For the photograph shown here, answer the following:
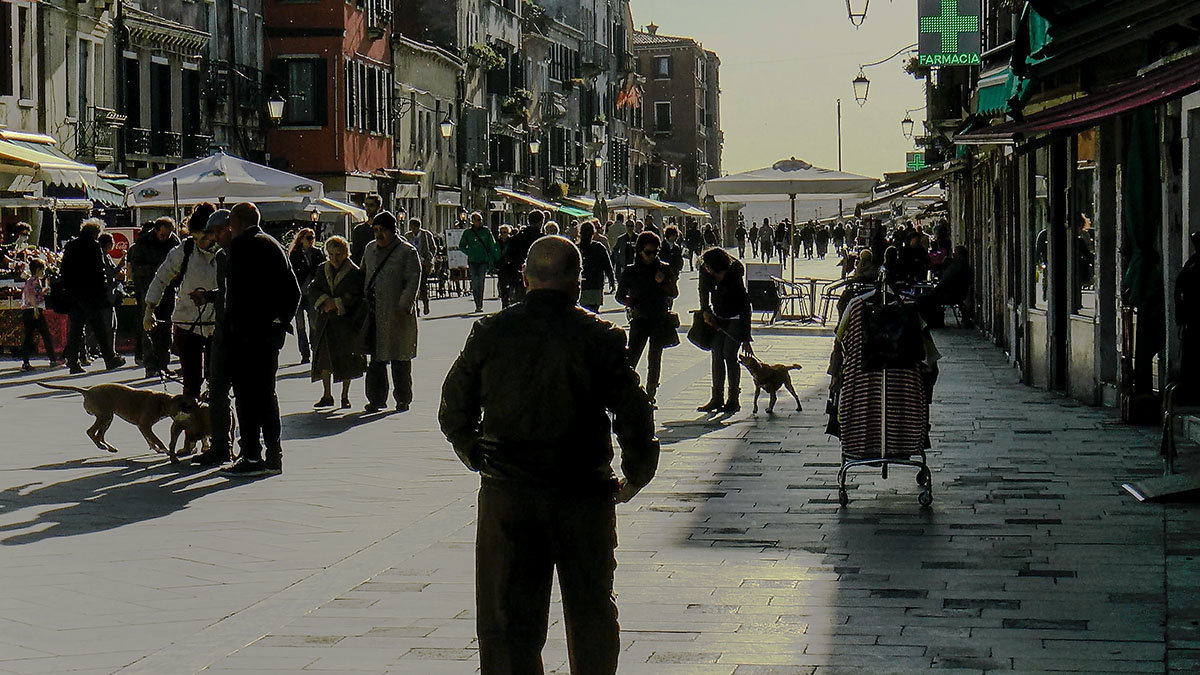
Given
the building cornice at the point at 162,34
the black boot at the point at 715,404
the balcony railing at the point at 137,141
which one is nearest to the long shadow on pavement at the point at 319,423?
the black boot at the point at 715,404

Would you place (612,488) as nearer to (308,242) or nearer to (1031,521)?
(1031,521)

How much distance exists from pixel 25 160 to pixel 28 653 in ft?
46.5

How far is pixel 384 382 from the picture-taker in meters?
16.1

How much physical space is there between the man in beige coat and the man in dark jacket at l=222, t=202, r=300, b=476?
399 cm

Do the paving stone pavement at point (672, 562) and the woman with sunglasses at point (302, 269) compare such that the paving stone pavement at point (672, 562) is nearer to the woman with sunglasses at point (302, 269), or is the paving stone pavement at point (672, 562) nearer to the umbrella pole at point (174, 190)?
the woman with sunglasses at point (302, 269)

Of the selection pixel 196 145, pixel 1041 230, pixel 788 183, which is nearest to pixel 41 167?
pixel 1041 230

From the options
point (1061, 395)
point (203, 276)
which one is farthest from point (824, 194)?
point (203, 276)

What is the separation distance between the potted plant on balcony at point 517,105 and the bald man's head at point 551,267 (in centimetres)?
6605

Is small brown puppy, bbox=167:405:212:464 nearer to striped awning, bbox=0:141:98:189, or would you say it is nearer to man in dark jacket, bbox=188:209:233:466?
man in dark jacket, bbox=188:209:233:466

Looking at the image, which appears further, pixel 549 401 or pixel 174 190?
pixel 174 190

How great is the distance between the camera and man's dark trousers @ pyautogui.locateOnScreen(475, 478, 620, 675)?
5305 millimetres

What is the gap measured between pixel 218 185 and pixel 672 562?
645 inches

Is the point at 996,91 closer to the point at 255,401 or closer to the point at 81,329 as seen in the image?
the point at 255,401

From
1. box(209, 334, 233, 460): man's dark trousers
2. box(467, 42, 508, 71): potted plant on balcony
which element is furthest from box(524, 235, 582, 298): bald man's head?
box(467, 42, 508, 71): potted plant on balcony
